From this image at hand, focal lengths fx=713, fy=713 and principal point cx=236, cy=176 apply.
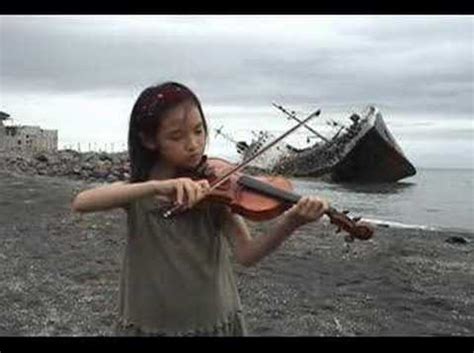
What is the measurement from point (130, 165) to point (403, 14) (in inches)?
50.2

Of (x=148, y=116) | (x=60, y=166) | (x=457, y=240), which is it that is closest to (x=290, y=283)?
(x=148, y=116)

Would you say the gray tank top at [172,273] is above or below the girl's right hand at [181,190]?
below

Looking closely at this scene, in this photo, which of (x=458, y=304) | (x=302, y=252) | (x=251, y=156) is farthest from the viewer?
(x=302, y=252)

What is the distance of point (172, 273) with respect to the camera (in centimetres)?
226

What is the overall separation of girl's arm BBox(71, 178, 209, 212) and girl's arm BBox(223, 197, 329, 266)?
204mm

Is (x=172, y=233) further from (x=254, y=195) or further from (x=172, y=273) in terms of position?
(x=254, y=195)

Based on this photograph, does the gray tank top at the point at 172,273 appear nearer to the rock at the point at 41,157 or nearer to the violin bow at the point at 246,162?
the violin bow at the point at 246,162

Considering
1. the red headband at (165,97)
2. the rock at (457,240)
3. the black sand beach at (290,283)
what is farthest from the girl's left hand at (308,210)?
the rock at (457,240)

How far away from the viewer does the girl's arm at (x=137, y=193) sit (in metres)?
Result: 2.14

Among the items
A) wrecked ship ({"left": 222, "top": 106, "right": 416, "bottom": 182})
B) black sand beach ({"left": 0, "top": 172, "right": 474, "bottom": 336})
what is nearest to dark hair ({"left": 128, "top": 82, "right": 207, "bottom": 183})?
black sand beach ({"left": 0, "top": 172, "right": 474, "bottom": 336})

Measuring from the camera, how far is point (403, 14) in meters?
2.84

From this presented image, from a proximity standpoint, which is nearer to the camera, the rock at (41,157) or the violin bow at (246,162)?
the violin bow at (246,162)
